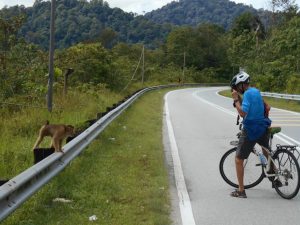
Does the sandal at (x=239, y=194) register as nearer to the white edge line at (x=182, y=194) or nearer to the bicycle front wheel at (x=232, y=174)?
the bicycle front wheel at (x=232, y=174)

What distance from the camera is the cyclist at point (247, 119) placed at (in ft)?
23.3

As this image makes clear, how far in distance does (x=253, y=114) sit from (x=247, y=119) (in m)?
0.11

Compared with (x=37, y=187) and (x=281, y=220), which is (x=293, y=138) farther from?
(x=37, y=187)

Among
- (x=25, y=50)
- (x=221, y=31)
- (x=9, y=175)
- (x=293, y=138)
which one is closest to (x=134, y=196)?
(x=9, y=175)

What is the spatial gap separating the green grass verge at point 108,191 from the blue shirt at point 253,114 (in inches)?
59.8

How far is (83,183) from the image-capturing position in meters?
7.39

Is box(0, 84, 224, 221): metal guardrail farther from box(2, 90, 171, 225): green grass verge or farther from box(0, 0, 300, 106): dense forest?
box(0, 0, 300, 106): dense forest

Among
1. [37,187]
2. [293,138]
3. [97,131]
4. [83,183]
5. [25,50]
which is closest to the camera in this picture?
[37,187]

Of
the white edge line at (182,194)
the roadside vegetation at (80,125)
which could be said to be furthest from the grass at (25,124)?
the white edge line at (182,194)

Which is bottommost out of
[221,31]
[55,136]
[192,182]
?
[192,182]

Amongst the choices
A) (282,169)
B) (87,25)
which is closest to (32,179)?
(282,169)

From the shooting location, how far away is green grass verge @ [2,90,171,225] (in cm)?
580

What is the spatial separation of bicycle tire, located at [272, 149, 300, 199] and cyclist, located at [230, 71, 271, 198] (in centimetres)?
35

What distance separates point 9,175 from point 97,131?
3.49 metres
